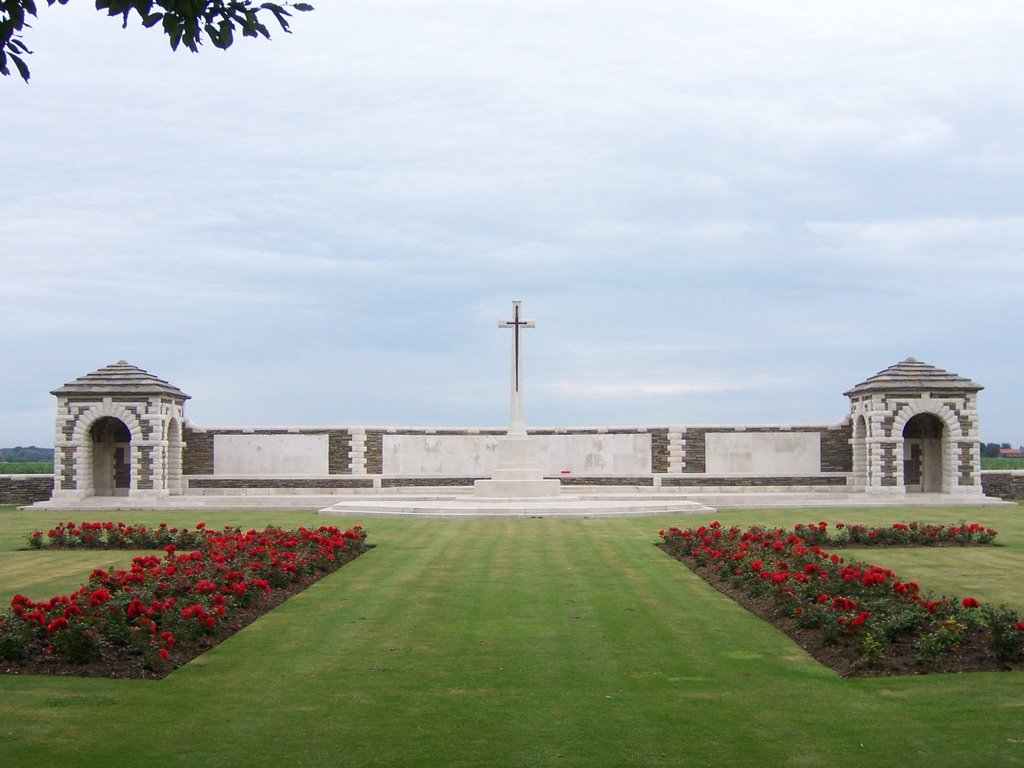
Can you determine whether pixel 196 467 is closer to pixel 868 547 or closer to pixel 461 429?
pixel 461 429

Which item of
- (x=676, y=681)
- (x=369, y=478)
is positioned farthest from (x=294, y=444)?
(x=676, y=681)

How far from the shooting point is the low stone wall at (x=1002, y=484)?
1363 inches

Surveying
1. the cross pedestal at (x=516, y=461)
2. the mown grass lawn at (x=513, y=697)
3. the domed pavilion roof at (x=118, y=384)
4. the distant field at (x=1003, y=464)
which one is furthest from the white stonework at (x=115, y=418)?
the distant field at (x=1003, y=464)

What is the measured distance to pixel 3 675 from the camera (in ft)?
30.4

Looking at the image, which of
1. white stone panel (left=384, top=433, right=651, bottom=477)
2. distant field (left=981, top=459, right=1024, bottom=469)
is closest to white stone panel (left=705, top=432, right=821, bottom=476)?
white stone panel (left=384, top=433, right=651, bottom=477)

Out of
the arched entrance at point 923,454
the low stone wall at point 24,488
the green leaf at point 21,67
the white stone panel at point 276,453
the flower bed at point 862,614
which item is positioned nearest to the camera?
the green leaf at point 21,67

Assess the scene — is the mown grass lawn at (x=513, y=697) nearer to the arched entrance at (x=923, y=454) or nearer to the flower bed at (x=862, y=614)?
the flower bed at (x=862, y=614)

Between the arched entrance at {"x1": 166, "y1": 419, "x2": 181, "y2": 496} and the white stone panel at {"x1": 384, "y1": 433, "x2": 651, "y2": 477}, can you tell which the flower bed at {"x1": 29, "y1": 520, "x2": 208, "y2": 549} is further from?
the white stone panel at {"x1": 384, "y1": 433, "x2": 651, "y2": 477}

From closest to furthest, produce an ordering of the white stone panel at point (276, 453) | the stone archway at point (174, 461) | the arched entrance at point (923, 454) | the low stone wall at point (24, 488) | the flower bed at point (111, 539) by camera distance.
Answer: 1. the flower bed at point (111, 539)
2. the low stone wall at point (24, 488)
3. the arched entrance at point (923, 454)
4. the stone archway at point (174, 461)
5. the white stone panel at point (276, 453)

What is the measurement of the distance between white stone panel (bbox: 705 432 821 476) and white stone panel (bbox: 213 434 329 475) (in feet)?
45.7

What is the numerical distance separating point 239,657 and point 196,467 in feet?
93.6

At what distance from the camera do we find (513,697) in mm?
8492

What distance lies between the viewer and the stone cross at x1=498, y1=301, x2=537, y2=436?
1287 inches

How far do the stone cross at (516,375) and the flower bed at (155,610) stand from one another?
17.1 meters
